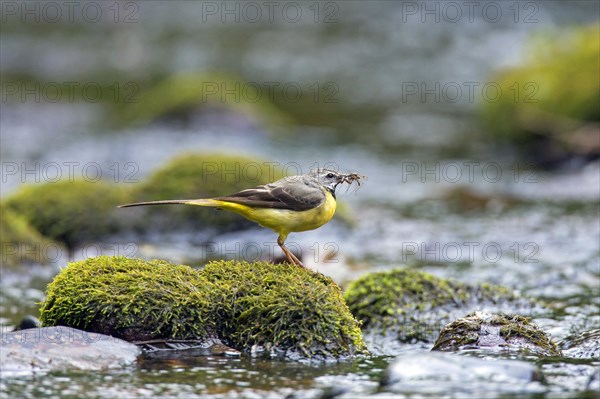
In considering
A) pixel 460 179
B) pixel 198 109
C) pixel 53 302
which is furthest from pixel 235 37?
pixel 53 302

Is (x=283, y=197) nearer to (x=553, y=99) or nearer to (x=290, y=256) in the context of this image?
(x=290, y=256)

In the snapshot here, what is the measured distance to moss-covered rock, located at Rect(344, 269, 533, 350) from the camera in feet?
29.4

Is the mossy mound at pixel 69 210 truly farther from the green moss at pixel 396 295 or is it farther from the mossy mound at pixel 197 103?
the mossy mound at pixel 197 103

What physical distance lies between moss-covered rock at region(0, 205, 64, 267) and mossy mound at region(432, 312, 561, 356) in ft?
20.2

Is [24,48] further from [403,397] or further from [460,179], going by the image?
[403,397]

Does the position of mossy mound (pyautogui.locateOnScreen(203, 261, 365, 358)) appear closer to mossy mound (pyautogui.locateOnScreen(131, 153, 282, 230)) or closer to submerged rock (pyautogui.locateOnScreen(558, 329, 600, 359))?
submerged rock (pyautogui.locateOnScreen(558, 329, 600, 359))

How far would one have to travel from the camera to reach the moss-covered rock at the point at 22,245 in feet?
37.8

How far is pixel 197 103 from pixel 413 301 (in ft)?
47.5

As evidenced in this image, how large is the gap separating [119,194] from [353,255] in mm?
3666

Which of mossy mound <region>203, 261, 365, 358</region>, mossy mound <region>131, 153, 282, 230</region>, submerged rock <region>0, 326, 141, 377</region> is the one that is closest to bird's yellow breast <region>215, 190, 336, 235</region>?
mossy mound <region>203, 261, 365, 358</region>

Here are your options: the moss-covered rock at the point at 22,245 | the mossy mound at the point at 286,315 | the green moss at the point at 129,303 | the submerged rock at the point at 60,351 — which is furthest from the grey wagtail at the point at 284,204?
A: the moss-covered rock at the point at 22,245

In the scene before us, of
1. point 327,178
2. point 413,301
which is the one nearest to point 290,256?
point 327,178

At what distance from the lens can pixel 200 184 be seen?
531 inches

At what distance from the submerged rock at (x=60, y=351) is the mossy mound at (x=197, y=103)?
52.3ft
